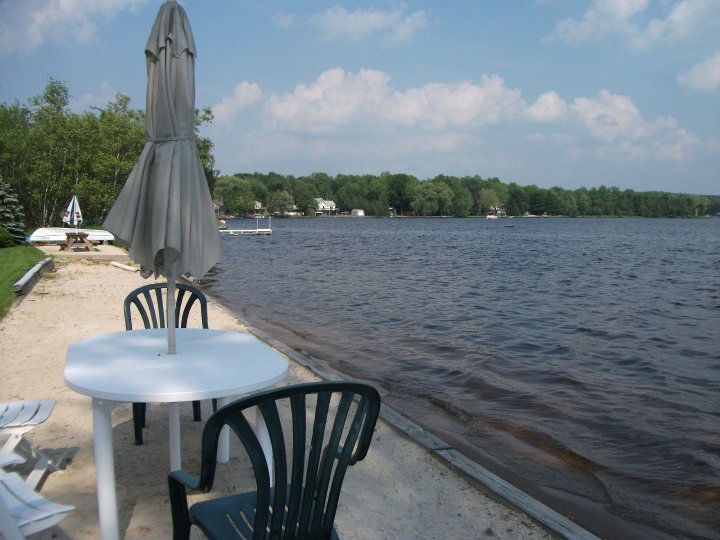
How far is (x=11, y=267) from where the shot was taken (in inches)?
581

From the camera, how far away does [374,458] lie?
14.9 feet

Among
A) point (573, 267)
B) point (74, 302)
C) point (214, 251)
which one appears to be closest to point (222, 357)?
point (214, 251)

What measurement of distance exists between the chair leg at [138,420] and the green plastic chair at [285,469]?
220 centimetres

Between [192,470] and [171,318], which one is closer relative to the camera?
[171,318]

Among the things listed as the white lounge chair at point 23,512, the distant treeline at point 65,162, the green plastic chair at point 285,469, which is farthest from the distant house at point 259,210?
the green plastic chair at point 285,469

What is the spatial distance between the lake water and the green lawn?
4.49 m

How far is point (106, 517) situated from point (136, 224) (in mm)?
1557

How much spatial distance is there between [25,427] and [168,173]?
182cm

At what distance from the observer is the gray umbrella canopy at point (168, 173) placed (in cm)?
346

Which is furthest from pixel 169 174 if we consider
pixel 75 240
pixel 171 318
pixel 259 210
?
pixel 259 210

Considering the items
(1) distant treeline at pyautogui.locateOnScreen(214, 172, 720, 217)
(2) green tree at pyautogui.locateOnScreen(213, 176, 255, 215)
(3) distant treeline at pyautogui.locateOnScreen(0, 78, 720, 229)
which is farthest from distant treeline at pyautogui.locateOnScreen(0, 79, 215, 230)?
(1) distant treeline at pyautogui.locateOnScreen(214, 172, 720, 217)

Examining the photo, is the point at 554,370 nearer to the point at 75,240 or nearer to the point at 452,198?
the point at 75,240

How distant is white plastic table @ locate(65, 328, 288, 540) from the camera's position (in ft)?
9.56

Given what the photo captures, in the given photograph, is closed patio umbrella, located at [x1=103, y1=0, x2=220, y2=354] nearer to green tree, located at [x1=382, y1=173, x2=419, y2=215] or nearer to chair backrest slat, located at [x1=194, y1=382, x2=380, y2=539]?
chair backrest slat, located at [x1=194, y1=382, x2=380, y2=539]
